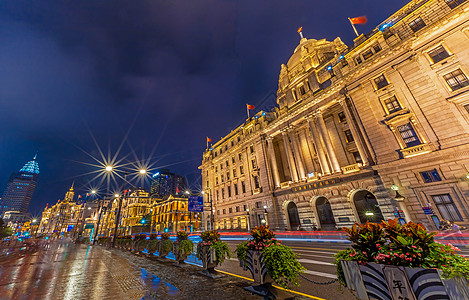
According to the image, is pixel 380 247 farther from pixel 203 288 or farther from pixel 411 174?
pixel 411 174

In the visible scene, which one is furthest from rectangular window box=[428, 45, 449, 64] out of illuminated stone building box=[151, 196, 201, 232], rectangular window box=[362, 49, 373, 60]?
illuminated stone building box=[151, 196, 201, 232]

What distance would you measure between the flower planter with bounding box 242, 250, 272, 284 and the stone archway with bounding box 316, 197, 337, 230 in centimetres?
2311

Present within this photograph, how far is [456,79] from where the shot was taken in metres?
17.1

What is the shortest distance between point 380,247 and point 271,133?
107 feet

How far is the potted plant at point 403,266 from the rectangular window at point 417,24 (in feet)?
96.4

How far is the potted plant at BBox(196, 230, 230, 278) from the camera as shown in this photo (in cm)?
802

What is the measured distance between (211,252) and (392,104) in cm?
2537

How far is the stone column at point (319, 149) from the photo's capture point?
84.8 ft

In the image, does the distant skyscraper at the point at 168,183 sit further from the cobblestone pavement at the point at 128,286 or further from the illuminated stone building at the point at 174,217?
the cobblestone pavement at the point at 128,286

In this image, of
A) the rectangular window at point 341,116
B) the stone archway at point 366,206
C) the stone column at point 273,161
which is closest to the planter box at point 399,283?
the stone archway at point 366,206

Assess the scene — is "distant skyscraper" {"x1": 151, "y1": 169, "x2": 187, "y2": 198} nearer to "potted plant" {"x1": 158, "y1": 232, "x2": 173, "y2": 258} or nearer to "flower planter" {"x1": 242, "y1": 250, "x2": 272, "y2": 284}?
"potted plant" {"x1": 158, "y1": 232, "x2": 173, "y2": 258}

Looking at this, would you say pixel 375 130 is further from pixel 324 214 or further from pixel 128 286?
pixel 128 286

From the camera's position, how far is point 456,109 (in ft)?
54.1

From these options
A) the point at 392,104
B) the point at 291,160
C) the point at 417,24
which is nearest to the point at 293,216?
the point at 291,160
